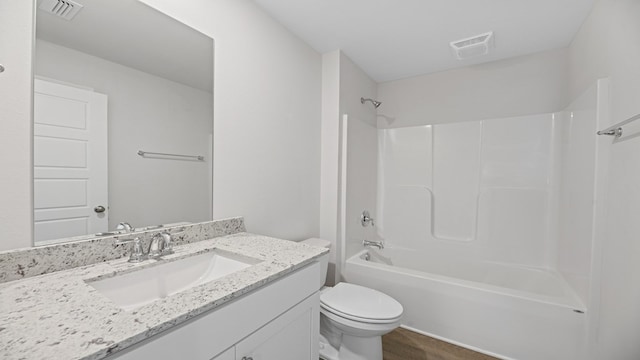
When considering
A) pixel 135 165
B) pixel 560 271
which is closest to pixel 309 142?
pixel 135 165

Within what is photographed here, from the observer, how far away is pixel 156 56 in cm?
121

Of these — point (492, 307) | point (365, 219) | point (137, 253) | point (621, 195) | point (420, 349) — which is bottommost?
point (420, 349)

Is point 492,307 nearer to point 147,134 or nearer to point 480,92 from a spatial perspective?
point 480,92

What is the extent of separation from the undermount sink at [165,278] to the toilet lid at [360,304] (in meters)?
0.77

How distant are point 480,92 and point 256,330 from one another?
276 cm

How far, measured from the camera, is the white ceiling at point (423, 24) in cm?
163

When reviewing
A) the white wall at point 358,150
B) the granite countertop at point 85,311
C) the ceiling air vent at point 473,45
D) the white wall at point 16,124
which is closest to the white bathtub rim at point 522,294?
the white wall at point 358,150

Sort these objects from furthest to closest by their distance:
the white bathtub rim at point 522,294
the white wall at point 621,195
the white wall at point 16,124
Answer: the white bathtub rim at point 522,294, the white wall at point 621,195, the white wall at point 16,124

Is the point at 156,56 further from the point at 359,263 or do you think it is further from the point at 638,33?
the point at 638,33

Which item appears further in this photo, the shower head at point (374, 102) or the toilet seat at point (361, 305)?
the shower head at point (374, 102)

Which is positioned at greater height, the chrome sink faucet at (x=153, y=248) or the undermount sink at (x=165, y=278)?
the chrome sink faucet at (x=153, y=248)

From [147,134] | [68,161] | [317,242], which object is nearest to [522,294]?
[317,242]

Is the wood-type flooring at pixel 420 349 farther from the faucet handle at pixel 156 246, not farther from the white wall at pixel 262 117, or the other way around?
the faucet handle at pixel 156 246

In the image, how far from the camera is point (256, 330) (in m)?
0.86
